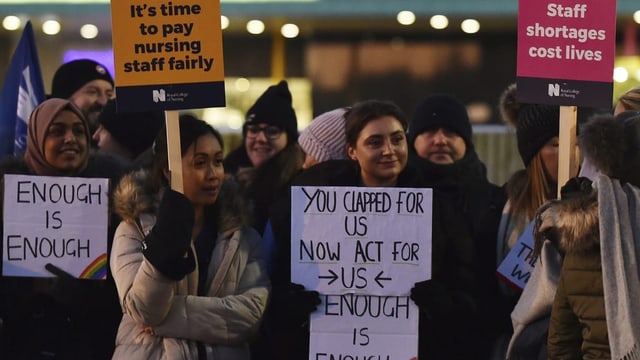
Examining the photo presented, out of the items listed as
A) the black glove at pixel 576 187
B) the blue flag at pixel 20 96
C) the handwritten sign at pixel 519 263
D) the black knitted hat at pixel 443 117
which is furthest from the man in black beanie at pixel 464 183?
the blue flag at pixel 20 96

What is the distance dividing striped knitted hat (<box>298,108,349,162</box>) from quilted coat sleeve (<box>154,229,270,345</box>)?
38.1 inches

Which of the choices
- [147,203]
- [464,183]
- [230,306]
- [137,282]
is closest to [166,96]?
[147,203]

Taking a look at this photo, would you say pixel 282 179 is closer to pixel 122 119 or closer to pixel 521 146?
pixel 122 119

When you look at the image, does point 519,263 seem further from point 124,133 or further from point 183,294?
point 124,133

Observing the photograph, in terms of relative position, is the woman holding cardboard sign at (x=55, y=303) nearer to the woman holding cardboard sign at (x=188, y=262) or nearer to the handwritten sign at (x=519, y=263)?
the woman holding cardboard sign at (x=188, y=262)

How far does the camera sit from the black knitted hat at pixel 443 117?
771cm

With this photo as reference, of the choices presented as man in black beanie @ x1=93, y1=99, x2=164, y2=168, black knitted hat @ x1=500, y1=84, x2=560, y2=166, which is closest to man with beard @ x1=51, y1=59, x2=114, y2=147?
man in black beanie @ x1=93, y1=99, x2=164, y2=168

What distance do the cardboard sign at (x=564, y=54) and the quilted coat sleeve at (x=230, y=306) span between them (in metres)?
1.38

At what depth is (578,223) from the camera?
5.12 m

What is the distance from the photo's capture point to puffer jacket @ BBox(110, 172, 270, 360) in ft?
19.2

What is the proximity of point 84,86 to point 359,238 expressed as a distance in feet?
9.63

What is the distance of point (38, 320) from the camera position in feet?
21.3

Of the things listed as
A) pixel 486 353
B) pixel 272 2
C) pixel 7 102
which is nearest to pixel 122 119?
pixel 7 102

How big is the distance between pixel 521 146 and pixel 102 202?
1.96 m
